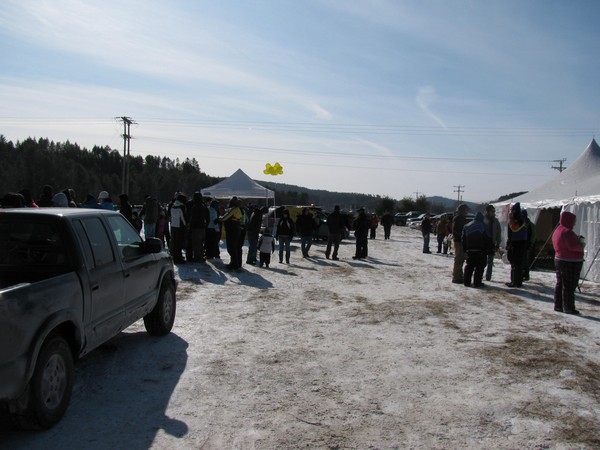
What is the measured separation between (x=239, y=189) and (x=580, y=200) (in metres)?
18.4

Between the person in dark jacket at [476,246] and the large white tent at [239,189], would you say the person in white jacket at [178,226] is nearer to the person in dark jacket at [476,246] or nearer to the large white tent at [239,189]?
the person in dark jacket at [476,246]

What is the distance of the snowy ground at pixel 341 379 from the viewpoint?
3793mm

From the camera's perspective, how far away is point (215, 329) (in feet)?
22.8

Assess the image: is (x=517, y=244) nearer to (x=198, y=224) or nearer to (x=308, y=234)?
(x=308, y=234)

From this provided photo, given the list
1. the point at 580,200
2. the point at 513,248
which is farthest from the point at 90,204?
the point at 580,200

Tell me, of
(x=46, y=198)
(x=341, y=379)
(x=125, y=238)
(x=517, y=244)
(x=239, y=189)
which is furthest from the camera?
(x=239, y=189)

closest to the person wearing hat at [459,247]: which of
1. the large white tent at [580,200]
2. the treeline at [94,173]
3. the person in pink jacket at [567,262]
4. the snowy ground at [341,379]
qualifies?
the snowy ground at [341,379]

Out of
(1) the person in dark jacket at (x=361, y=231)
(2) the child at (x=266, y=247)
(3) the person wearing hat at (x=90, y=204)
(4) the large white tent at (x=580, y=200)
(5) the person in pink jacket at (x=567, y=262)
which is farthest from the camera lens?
(1) the person in dark jacket at (x=361, y=231)

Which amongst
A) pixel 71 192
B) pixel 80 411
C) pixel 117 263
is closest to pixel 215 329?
pixel 117 263

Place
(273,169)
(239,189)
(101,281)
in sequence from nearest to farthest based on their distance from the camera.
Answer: (101,281) < (273,169) < (239,189)

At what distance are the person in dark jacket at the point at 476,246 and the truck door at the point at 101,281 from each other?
8365mm

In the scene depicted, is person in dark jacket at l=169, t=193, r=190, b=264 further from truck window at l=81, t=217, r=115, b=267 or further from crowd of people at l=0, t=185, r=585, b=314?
truck window at l=81, t=217, r=115, b=267

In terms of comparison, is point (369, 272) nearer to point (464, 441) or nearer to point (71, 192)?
point (71, 192)

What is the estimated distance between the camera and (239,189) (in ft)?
92.0
